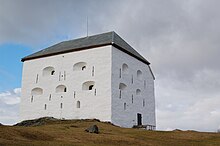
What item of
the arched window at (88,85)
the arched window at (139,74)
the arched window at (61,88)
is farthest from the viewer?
the arched window at (139,74)

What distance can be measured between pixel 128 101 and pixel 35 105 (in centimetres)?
1064

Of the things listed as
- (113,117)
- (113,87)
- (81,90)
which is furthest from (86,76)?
(113,117)

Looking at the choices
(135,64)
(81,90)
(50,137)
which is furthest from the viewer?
(135,64)

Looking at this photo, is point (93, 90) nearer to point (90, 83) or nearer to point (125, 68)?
point (90, 83)

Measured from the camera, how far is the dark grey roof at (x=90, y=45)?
30.6 m

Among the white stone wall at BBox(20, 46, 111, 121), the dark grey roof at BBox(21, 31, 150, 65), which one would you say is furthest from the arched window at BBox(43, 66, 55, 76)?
the dark grey roof at BBox(21, 31, 150, 65)

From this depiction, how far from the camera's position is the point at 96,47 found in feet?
99.9

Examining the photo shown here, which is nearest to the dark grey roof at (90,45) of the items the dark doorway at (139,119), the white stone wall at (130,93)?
the white stone wall at (130,93)

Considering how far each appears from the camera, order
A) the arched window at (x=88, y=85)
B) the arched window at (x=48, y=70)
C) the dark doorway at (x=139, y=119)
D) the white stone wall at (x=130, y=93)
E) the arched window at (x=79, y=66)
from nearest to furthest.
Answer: the white stone wall at (x=130, y=93), the arched window at (x=88, y=85), the arched window at (x=79, y=66), the dark doorway at (x=139, y=119), the arched window at (x=48, y=70)

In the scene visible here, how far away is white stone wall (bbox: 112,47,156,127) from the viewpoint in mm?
29000

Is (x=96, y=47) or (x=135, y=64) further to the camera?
(x=135, y=64)

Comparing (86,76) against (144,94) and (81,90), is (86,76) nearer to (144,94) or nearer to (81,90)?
(81,90)

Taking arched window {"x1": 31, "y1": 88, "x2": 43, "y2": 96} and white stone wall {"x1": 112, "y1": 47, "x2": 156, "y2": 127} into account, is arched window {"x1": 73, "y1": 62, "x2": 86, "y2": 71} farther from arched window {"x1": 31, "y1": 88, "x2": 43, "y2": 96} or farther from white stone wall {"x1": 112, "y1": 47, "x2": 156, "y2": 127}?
arched window {"x1": 31, "y1": 88, "x2": 43, "y2": 96}

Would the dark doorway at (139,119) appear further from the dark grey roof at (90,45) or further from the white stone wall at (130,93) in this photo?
the dark grey roof at (90,45)
